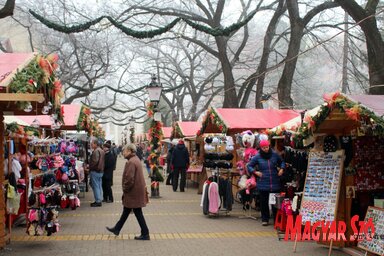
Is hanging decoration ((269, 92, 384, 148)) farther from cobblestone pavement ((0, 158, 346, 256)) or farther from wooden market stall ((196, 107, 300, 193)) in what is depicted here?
wooden market stall ((196, 107, 300, 193))

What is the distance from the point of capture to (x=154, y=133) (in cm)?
1745

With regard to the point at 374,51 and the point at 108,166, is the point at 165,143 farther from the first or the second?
the point at 374,51

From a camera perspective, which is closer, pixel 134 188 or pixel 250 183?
pixel 134 188

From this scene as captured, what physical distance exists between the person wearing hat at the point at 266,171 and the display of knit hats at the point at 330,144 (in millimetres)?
2051

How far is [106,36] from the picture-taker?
32.7m

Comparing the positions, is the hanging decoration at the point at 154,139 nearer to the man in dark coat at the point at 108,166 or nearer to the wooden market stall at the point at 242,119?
the man in dark coat at the point at 108,166

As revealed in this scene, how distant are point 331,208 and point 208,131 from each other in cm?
1009

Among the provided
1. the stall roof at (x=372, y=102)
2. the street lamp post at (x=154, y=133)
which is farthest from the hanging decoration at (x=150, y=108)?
the stall roof at (x=372, y=102)

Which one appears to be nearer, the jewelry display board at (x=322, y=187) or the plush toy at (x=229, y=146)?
the jewelry display board at (x=322, y=187)

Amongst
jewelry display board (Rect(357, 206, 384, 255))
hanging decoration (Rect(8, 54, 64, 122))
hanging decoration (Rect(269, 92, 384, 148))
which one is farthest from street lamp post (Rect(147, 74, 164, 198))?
jewelry display board (Rect(357, 206, 384, 255))

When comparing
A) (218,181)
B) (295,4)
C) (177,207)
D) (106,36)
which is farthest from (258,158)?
(106,36)

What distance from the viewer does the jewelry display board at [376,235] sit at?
6970 millimetres

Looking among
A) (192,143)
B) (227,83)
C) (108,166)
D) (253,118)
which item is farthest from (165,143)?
(253,118)

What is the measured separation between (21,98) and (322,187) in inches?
194
